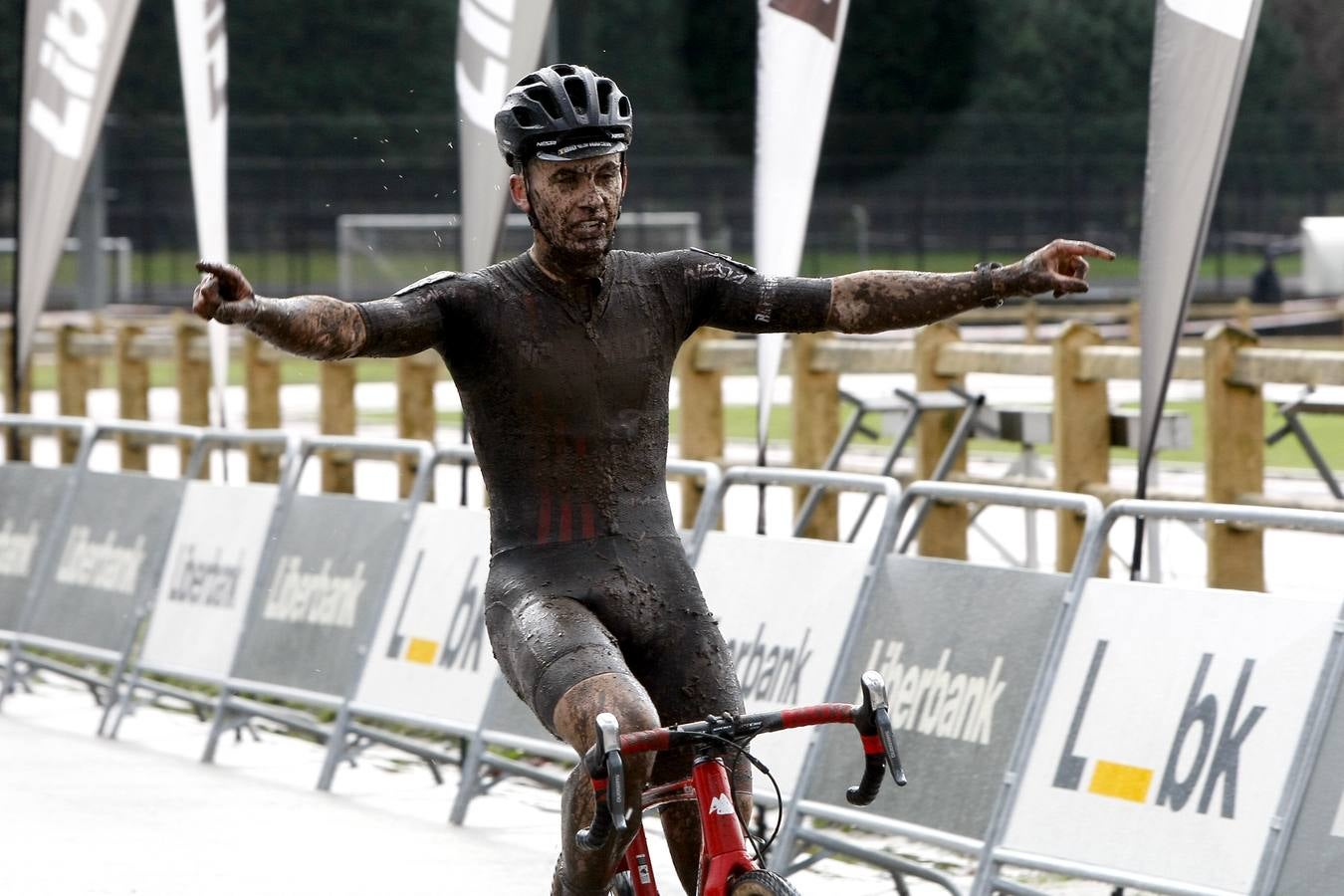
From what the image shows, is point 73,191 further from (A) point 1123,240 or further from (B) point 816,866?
(A) point 1123,240

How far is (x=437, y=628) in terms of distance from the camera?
30.9ft

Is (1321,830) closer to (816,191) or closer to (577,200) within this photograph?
(577,200)

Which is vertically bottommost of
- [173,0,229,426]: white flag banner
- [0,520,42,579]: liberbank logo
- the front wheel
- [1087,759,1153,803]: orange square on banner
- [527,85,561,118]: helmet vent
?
[0,520,42,579]: liberbank logo

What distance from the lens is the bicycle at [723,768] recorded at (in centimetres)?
441

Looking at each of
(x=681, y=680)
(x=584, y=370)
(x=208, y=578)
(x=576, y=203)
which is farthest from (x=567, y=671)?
(x=208, y=578)

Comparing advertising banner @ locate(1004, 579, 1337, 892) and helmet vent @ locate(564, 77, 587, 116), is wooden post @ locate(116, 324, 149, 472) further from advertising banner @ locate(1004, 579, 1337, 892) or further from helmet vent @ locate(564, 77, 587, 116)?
helmet vent @ locate(564, 77, 587, 116)

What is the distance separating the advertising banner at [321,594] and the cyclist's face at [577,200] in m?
4.79

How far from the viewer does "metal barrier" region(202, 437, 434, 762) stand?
9867 millimetres

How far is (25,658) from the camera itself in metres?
12.0

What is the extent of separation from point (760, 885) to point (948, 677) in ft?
8.74

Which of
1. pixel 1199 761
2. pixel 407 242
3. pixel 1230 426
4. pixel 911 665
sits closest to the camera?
pixel 1199 761

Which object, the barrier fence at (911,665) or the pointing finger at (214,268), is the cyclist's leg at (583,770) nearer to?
the pointing finger at (214,268)

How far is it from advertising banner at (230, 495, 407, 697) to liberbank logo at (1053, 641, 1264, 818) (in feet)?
13.2

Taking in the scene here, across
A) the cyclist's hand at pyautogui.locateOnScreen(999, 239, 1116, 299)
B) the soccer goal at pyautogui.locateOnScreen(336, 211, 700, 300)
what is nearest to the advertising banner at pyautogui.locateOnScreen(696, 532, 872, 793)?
the cyclist's hand at pyautogui.locateOnScreen(999, 239, 1116, 299)
